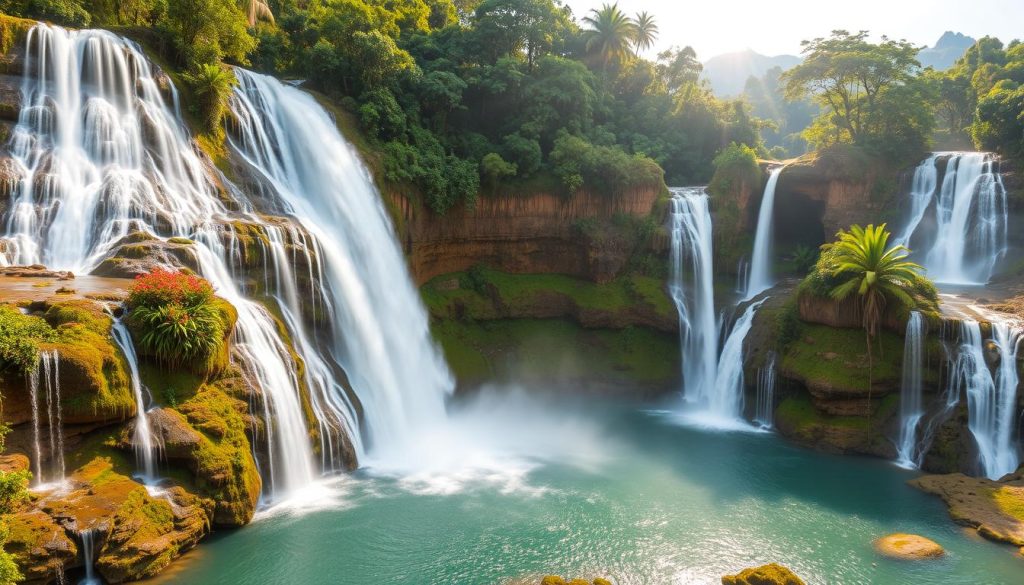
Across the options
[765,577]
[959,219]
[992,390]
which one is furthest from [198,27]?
[959,219]

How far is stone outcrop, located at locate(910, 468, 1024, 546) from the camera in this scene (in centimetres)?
1451

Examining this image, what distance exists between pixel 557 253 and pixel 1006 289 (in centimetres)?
1840

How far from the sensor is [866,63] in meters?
31.5

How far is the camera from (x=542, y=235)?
29.4 meters

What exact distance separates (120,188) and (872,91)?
35.6 metres

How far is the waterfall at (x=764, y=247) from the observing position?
29094mm

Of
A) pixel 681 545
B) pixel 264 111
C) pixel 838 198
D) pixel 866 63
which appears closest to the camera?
pixel 681 545

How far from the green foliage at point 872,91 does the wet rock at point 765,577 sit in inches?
973

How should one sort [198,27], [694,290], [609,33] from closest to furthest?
[198,27]
[694,290]
[609,33]

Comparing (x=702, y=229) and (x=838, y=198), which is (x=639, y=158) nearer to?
(x=702, y=229)

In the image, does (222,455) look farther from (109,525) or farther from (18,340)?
(18,340)

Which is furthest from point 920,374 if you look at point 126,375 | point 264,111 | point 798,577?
point 264,111

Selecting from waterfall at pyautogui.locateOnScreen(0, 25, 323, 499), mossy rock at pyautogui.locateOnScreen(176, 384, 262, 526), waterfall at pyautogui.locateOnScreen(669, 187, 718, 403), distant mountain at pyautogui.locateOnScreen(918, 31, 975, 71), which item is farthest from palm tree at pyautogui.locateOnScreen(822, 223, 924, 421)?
distant mountain at pyautogui.locateOnScreen(918, 31, 975, 71)

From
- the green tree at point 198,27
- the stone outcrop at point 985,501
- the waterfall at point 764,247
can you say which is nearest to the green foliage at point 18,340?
the green tree at point 198,27
